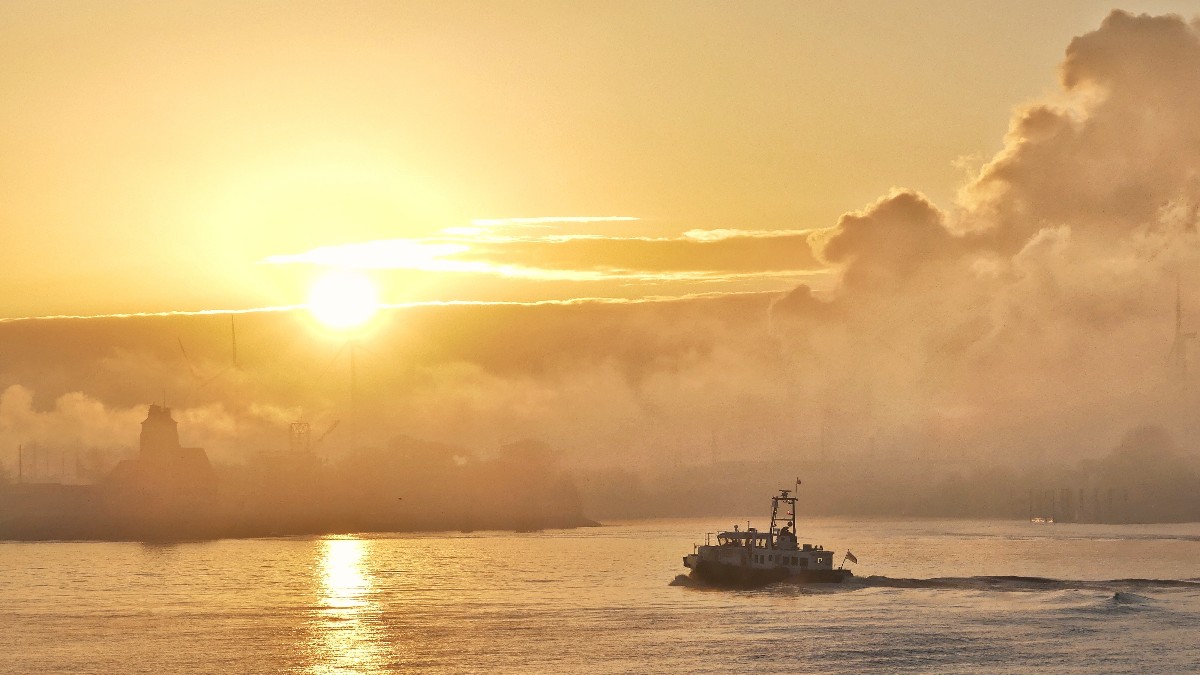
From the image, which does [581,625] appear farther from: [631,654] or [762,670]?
[762,670]

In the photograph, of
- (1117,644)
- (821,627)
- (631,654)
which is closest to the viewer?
(631,654)

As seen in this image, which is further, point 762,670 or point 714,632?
point 714,632

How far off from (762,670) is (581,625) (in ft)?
156

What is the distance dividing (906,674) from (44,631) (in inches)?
4561

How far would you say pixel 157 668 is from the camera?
158625 mm

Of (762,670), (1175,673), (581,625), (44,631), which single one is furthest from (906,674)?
(44,631)

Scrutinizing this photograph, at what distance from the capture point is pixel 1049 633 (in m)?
186

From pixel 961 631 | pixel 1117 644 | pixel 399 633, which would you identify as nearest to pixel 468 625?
pixel 399 633

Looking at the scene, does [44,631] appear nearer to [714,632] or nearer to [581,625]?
[581,625]

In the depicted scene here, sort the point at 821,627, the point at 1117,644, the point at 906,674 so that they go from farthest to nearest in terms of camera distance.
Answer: the point at 821,627 → the point at 1117,644 → the point at 906,674

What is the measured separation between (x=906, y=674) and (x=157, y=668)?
79247 millimetres

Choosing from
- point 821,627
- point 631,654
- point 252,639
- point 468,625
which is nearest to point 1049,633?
point 821,627

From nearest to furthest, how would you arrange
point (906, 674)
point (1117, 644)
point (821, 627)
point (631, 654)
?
point (906, 674) → point (631, 654) → point (1117, 644) → point (821, 627)

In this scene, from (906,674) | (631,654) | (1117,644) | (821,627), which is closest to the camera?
(906,674)
